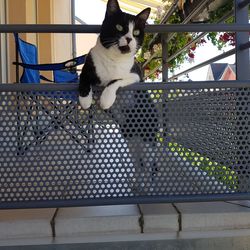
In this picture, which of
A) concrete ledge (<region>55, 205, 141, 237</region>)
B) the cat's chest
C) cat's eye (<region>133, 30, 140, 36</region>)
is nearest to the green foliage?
cat's eye (<region>133, 30, 140, 36</region>)

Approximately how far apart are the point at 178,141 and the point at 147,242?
1.38 feet

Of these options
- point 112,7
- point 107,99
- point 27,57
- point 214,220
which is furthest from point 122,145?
point 27,57

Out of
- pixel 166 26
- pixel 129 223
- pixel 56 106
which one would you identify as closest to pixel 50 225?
pixel 129 223

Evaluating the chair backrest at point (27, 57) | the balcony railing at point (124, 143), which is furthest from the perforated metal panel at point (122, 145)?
the chair backrest at point (27, 57)

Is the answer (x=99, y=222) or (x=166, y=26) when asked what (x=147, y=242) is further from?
(x=166, y=26)

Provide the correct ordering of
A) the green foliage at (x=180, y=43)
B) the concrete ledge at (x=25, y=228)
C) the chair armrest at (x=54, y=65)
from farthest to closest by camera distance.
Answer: the chair armrest at (x=54, y=65)
the green foliage at (x=180, y=43)
the concrete ledge at (x=25, y=228)

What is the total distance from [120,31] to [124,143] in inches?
24.4

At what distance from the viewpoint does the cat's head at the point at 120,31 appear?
1.83 meters

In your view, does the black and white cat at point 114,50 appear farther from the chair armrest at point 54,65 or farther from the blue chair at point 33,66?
the chair armrest at point 54,65

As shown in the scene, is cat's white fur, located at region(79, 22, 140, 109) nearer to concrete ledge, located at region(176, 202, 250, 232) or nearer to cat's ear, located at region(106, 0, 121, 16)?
cat's ear, located at region(106, 0, 121, 16)

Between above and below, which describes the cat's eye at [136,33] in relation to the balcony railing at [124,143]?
above

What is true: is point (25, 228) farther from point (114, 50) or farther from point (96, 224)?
point (114, 50)

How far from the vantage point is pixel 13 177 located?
4.84 feet

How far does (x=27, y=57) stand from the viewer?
3.87 metres
